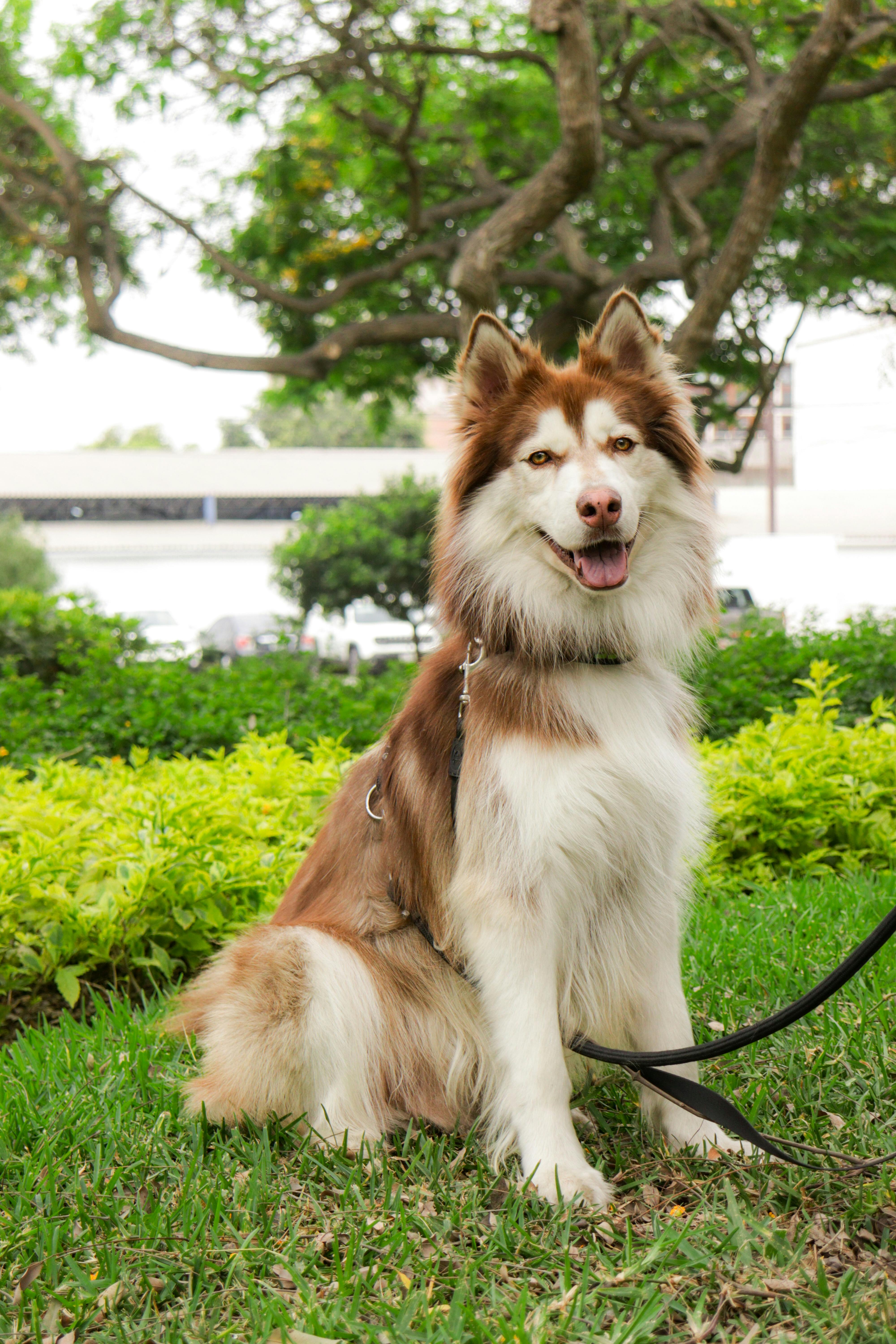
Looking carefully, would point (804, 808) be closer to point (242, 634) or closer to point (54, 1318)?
point (54, 1318)

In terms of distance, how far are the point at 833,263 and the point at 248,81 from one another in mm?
6168

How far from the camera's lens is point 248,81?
28.7 feet

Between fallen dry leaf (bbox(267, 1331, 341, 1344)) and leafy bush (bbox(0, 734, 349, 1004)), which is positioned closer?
fallen dry leaf (bbox(267, 1331, 341, 1344))

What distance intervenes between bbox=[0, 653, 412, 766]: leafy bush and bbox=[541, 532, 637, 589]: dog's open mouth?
161 inches

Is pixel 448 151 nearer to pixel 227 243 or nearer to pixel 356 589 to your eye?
pixel 227 243

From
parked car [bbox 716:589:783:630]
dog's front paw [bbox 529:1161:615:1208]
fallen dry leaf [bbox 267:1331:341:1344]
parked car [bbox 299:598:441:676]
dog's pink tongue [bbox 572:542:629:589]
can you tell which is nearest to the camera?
fallen dry leaf [bbox 267:1331:341:1344]

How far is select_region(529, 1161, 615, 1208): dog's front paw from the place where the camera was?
2297mm

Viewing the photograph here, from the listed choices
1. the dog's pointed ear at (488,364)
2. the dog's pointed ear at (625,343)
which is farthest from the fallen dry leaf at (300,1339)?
the dog's pointed ear at (625,343)

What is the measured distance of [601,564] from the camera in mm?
2479

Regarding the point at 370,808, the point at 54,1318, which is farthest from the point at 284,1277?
the point at 370,808

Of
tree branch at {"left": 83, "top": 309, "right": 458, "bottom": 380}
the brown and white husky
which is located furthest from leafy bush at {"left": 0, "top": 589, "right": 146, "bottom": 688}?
the brown and white husky

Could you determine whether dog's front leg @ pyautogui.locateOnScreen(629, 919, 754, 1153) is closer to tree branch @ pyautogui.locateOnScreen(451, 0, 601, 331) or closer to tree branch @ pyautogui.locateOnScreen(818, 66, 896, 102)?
tree branch @ pyautogui.locateOnScreen(451, 0, 601, 331)

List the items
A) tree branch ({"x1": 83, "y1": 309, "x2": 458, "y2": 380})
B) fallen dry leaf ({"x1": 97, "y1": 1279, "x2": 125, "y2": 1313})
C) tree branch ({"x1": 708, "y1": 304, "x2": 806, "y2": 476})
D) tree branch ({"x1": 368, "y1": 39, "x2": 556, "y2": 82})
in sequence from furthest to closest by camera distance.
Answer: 1. tree branch ({"x1": 708, "y1": 304, "x2": 806, "y2": 476})
2. tree branch ({"x1": 83, "y1": 309, "x2": 458, "y2": 380})
3. tree branch ({"x1": 368, "y1": 39, "x2": 556, "y2": 82})
4. fallen dry leaf ({"x1": 97, "y1": 1279, "x2": 125, "y2": 1313})

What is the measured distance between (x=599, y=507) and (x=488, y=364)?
22.7 inches
